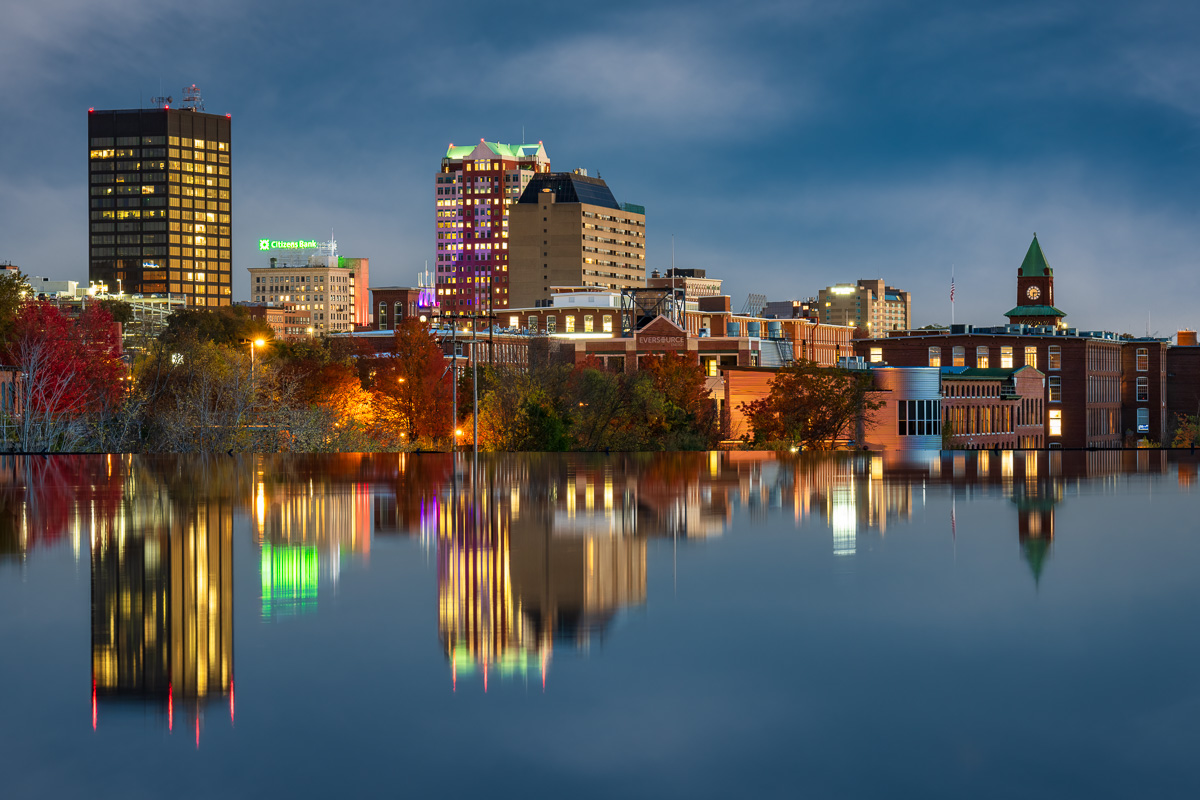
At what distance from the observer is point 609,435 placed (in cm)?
5631

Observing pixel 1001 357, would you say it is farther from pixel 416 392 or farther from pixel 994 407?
pixel 416 392

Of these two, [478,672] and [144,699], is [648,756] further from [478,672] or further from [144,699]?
[144,699]

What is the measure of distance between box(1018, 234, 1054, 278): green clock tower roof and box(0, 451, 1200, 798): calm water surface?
15907 cm

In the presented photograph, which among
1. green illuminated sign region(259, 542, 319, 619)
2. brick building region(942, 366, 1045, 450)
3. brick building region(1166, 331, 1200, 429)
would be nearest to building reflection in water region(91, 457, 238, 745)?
green illuminated sign region(259, 542, 319, 619)

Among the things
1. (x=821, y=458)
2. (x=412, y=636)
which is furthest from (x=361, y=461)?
(x=412, y=636)

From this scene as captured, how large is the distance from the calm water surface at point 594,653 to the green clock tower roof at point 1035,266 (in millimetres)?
159069

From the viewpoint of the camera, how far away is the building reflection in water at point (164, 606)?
9.80 meters

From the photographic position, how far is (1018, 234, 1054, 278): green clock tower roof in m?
171

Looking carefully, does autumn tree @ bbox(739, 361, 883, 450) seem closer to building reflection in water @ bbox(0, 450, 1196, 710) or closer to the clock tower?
building reflection in water @ bbox(0, 450, 1196, 710)

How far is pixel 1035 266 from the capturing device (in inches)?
6767

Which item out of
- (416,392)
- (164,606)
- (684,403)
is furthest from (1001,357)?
(164,606)

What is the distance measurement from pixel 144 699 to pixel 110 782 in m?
1.89

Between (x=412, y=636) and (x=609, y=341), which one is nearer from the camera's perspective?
(x=412, y=636)

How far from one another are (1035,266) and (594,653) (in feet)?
569
